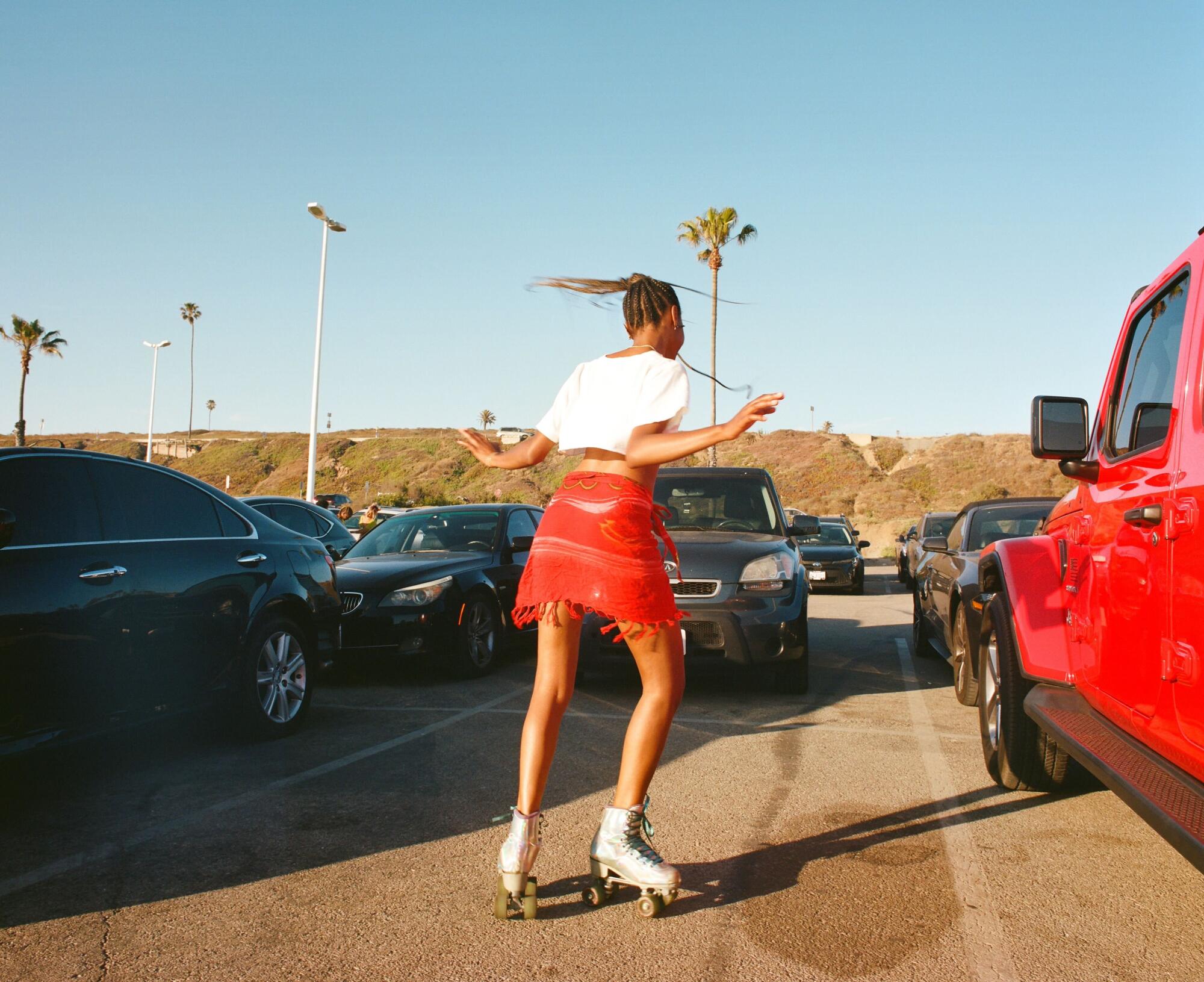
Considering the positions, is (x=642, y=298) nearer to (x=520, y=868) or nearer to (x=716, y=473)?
(x=520, y=868)

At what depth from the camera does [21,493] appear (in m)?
4.64

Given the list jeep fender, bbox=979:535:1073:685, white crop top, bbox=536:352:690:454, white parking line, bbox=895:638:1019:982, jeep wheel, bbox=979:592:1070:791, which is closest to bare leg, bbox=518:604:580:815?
white crop top, bbox=536:352:690:454

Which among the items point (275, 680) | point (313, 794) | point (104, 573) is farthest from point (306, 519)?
point (313, 794)

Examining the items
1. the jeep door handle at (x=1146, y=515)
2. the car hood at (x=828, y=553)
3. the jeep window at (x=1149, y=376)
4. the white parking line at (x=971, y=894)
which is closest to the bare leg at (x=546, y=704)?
the white parking line at (x=971, y=894)

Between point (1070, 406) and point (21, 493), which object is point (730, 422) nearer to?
point (1070, 406)

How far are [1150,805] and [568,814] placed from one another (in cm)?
240

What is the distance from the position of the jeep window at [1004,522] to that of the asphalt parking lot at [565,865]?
2.70 metres

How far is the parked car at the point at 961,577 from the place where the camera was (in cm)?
720

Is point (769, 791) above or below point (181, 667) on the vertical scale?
below

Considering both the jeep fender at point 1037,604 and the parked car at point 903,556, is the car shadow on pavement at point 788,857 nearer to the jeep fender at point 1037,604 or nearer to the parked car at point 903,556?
the jeep fender at point 1037,604

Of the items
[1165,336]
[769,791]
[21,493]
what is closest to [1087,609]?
[1165,336]

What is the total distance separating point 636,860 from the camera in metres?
3.28

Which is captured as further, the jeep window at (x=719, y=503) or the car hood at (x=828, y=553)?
the car hood at (x=828, y=553)

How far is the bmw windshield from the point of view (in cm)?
956
